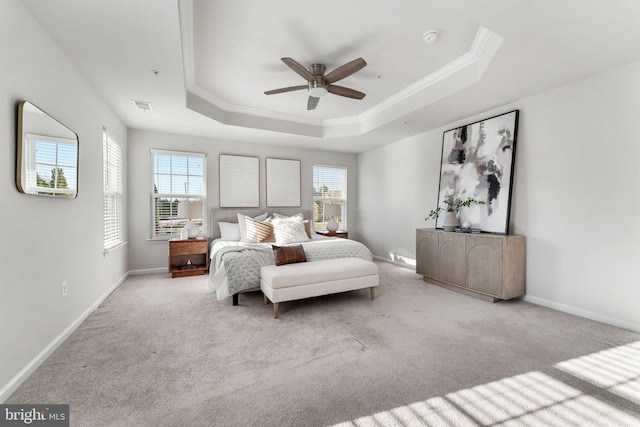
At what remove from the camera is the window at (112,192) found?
3.68 metres

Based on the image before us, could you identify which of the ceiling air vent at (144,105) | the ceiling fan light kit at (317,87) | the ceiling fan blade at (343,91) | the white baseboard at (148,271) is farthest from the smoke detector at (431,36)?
the white baseboard at (148,271)

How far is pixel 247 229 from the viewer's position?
4.95 metres

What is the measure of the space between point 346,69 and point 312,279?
224 centimetres

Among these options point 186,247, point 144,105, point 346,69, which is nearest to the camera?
point 346,69

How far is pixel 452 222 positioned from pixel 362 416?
326cm

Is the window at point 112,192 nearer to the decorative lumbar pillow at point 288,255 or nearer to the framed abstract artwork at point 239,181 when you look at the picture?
the framed abstract artwork at point 239,181

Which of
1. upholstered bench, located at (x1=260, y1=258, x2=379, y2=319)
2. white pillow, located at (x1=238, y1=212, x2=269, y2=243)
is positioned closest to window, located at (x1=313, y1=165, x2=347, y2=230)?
white pillow, located at (x1=238, y1=212, x2=269, y2=243)

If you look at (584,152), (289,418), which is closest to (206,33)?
(289,418)

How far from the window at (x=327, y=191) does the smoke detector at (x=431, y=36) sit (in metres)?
3.88

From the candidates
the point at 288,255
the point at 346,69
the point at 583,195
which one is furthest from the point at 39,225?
the point at 583,195

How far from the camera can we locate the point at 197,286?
4.14 metres

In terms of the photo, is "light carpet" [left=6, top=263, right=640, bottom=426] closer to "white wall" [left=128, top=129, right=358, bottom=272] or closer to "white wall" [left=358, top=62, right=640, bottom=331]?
"white wall" [left=358, top=62, right=640, bottom=331]

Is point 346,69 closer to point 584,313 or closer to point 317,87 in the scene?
point 317,87

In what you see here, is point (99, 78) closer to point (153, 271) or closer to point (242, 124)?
point (242, 124)
